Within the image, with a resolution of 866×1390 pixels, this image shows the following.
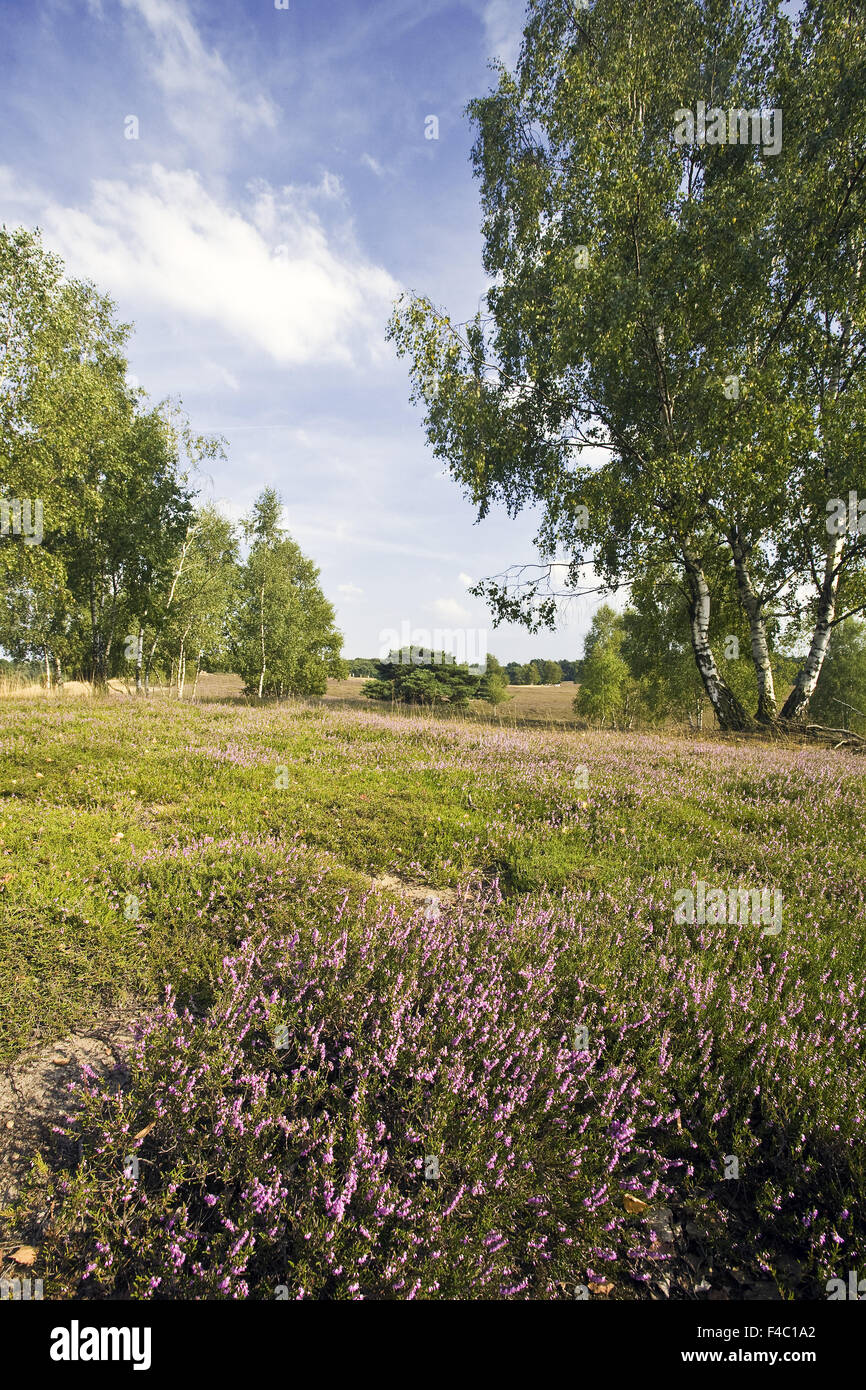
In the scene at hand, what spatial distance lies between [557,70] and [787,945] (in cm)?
2718

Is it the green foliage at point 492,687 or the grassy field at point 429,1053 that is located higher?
the green foliage at point 492,687

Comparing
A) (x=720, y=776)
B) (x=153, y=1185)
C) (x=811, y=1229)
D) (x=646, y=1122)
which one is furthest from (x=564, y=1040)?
(x=720, y=776)

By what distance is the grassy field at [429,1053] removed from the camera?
2.25m

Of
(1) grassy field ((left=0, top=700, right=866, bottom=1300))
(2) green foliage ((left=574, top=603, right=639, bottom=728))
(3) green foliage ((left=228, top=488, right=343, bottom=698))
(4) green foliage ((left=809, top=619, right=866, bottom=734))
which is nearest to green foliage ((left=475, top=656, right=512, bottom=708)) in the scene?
(2) green foliage ((left=574, top=603, right=639, bottom=728))

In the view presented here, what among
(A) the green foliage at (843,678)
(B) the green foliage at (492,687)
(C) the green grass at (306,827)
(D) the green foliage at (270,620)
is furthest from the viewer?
(B) the green foliage at (492,687)

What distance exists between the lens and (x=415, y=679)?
50.9 meters

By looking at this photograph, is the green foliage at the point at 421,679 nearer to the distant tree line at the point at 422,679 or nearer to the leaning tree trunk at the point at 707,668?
the distant tree line at the point at 422,679

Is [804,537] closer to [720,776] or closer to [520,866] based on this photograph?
[720,776]

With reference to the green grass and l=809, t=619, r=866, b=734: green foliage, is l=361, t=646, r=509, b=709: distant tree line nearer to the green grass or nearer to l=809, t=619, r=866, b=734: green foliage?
l=809, t=619, r=866, b=734: green foliage

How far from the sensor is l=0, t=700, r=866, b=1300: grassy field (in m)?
2.25

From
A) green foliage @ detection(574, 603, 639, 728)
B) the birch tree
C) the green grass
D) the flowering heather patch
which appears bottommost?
the flowering heather patch

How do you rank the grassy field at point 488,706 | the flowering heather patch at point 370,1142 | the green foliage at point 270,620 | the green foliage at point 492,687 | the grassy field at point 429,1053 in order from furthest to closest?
1. the green foliage at point 492,687
2. the green foliage at point 270,620
3. the grassy field at point 488,706
4. the grassy field at point 429,1053
5. the flowering heather patch at point 370,1142

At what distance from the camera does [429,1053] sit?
301 cm

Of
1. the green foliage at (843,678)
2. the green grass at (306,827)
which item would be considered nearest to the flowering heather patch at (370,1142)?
the green grass at (306,827)
